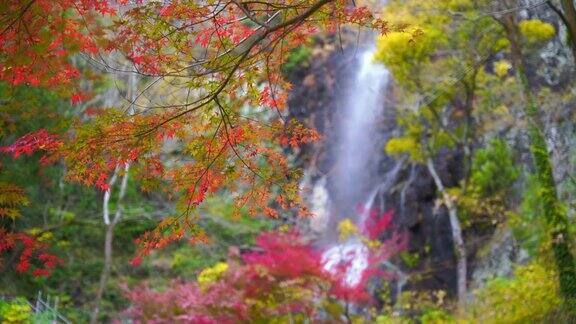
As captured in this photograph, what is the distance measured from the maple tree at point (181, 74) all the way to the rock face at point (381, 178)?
22.3 ft

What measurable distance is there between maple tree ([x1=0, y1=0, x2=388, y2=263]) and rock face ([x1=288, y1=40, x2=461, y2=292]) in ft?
22.3

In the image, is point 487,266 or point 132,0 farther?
point 487,266

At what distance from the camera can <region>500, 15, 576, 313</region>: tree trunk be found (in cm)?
609

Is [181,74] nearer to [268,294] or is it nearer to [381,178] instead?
[268,294]

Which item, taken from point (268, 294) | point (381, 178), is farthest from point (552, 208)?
point (381, 178)

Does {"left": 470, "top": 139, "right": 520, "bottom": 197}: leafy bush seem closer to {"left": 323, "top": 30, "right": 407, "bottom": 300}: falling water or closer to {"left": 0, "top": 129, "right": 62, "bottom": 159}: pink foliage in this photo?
{"left": 323, "top": 30, "right": 407, "bottom": 300}: falling water

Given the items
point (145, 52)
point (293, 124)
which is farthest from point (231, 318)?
point (145, 52)

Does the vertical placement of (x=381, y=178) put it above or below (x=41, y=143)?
above

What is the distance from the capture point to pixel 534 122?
→ 23.5 feet

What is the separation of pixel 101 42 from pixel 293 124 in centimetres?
149

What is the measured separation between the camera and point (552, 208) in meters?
6.59

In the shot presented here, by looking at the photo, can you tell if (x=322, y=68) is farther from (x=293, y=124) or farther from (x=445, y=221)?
(x=293, y=124)

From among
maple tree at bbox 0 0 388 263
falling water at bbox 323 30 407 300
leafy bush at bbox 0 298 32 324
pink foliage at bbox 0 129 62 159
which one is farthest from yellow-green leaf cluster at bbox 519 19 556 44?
leafy bush at bbox 0 298 32 324

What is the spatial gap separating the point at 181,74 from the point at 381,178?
10988 millimetres
